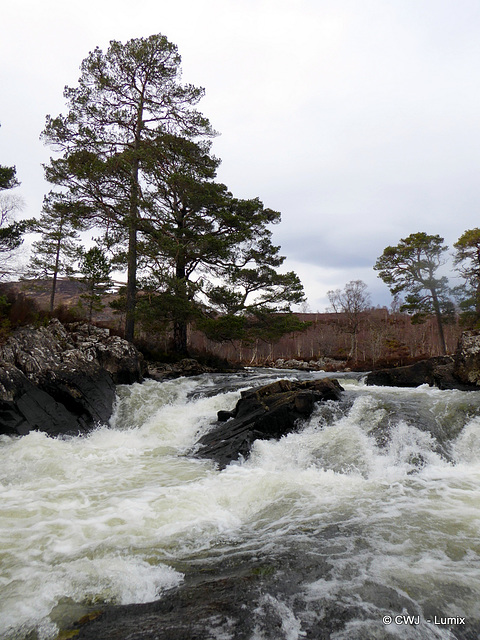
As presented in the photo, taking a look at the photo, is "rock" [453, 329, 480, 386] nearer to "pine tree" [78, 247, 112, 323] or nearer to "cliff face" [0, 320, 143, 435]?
"cliff face" [0, 320, 143, 435]

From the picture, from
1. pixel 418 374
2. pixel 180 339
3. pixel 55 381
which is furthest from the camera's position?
pixel 180 339

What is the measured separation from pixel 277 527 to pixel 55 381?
7.94 metres

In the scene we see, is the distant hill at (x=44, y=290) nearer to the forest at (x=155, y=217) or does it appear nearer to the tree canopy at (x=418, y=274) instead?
the forest at (x=155, y=217)

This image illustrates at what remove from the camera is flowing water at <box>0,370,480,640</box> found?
8.87 ft

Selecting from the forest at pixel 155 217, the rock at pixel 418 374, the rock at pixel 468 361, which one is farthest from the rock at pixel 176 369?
the rock at pixel 468 361

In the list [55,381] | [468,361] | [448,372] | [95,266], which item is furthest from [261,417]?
[95,266]

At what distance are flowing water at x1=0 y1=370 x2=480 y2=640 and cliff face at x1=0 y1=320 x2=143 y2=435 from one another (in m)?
0.77

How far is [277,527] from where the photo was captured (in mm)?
4254

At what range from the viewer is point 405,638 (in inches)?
95.1

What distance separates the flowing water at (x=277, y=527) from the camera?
8.87ft

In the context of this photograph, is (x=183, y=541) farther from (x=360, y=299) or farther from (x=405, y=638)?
(x=360, y=299)

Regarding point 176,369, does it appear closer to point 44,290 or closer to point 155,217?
point 155,217

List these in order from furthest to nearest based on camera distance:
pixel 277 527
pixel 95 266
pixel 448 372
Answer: pixel 95 266 → pixel 448 372 → pixel 277 527

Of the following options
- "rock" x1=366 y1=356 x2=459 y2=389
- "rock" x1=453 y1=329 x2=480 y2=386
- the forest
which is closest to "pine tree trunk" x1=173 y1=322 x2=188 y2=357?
the forest
